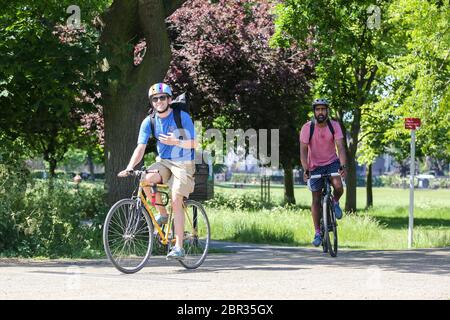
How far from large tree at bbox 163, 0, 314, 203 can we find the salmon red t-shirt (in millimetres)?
15828

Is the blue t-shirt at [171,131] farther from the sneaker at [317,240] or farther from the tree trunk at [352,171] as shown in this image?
the tree trunk at [352,171]

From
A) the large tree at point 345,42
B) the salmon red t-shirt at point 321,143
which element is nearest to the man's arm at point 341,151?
the salmon red t-shirt at point 321,143

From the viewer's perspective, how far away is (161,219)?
10.1 meters

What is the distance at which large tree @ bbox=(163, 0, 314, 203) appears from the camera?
28.1 metres

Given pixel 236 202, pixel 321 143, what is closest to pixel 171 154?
pixel 321 143

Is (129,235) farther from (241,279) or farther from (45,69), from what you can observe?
(45,69)

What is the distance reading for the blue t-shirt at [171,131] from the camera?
985 cm

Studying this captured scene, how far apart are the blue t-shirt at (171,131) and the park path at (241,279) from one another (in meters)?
1.23

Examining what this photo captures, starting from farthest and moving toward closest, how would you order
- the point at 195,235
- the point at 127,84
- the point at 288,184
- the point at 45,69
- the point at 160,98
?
the point at 288,184 < the point at 127,84 < the point at 45,69 < the point at 195,235 < the point at 160,98

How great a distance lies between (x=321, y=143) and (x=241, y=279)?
3.52 m

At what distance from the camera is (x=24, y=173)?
44.1 ft

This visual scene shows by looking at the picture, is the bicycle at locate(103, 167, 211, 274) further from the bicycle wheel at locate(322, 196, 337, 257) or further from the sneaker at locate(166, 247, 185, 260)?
the bicycle wheel at locate(322, 196, 337, 257)
